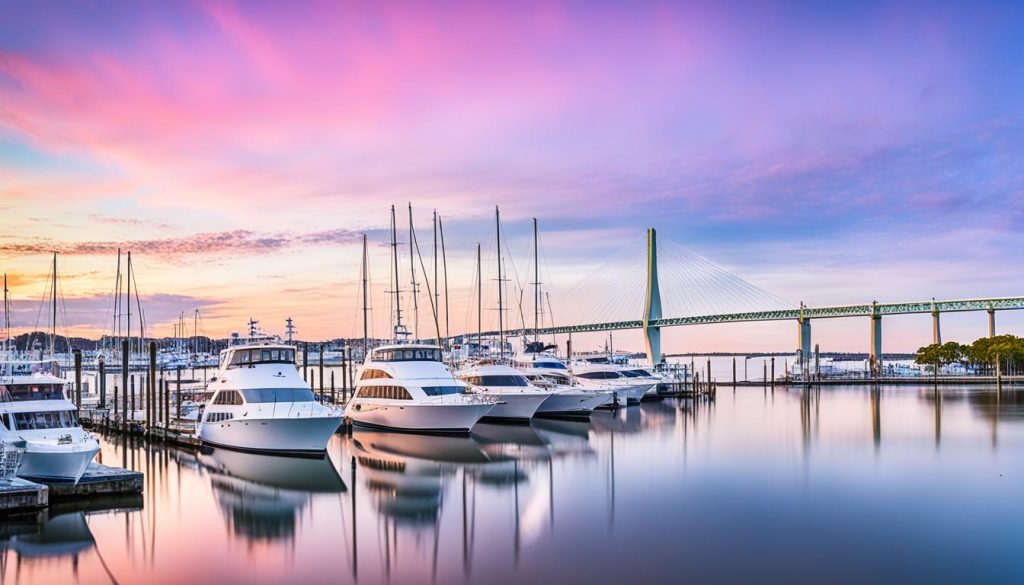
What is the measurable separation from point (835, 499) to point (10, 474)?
21460mm

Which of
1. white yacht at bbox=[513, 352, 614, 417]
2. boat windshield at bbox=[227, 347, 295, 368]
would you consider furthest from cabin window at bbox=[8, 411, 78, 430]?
white yacht at bbox=[513, 352, 614, 417]

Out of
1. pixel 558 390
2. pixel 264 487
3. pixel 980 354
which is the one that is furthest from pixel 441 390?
pixel 980 354

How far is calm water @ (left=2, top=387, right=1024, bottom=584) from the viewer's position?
16.9 m

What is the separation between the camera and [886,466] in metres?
29.7

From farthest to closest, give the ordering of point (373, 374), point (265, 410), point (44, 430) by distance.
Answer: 1. point (373, 374)
2. point (265, 410)
3. point (44, 430)

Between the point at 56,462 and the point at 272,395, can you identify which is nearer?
the point at 56,462

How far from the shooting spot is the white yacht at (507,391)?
4191 cm

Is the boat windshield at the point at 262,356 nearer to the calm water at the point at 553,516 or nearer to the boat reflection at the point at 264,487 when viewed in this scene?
the boat reflection at the point at 264,487

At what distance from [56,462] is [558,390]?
28.3 m

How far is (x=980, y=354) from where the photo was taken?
90875mm

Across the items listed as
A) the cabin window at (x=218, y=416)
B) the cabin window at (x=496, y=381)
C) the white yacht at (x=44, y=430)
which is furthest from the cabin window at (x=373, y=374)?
the white yacht at (x=44, y=430)

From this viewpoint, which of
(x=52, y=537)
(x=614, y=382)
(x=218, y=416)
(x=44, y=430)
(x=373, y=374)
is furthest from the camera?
(x=614, y=382)

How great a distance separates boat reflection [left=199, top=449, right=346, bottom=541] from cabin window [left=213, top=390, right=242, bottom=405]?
5.86 feet

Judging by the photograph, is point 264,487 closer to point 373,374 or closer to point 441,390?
point 441,390
